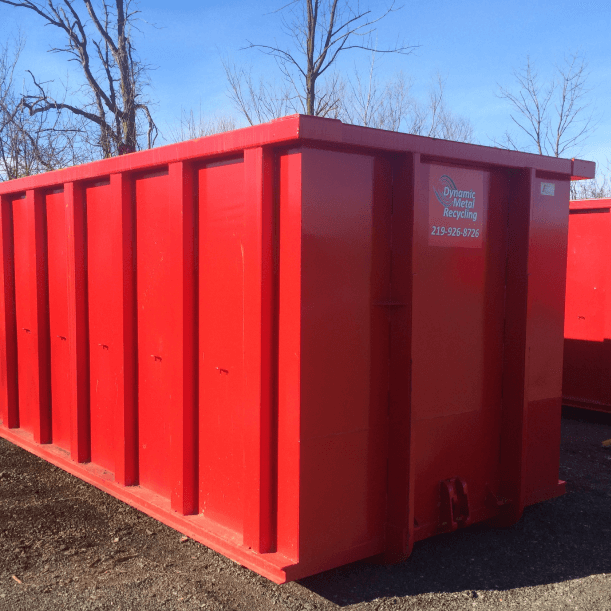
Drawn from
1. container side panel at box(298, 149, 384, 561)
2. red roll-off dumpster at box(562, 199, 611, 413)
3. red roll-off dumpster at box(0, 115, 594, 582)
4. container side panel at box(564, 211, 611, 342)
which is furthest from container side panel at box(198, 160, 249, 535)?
container side panel at box(564, 211, 611, 342)

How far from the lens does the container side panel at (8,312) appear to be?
5.67 m

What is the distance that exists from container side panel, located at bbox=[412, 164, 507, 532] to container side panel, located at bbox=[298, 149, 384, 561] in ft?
0.82

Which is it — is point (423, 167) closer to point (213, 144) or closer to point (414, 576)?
point (213, 144)

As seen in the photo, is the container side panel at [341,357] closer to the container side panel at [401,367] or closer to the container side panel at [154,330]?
the container side panel at [401,367]

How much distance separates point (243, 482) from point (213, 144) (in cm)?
177

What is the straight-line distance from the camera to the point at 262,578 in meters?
3.41

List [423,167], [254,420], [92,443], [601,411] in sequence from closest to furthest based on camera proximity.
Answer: [254,420] < [423,167] < [92,443] < [601,411]

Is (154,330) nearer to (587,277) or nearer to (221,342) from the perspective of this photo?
(221,342)

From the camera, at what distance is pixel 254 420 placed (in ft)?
10.1

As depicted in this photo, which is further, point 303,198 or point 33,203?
point 33,203

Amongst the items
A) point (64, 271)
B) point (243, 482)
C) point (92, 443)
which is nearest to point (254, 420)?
point (243, 482)

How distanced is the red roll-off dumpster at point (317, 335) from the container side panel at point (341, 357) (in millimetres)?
10

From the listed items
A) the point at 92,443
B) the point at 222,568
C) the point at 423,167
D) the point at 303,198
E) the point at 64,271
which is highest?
the point at 423,167

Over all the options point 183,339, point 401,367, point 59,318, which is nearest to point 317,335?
point 401,367
